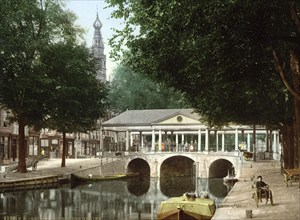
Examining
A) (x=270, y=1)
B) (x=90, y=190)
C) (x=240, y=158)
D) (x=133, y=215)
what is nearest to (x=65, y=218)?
(x=133, y=215)

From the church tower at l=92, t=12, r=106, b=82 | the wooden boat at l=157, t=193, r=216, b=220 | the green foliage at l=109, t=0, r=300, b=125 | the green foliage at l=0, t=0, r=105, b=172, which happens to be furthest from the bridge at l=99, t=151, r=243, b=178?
the church tower at l=92, t=12, r=106, b=82

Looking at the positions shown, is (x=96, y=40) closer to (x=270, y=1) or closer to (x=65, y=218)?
(x=65, y=218)

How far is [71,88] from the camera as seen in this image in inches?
1618

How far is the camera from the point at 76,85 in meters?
44.9

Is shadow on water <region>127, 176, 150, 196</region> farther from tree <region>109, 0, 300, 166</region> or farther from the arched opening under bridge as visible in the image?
tree <region>109, 0, 300, 166</region>

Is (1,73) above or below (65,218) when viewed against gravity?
above

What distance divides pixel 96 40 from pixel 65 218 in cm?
9556

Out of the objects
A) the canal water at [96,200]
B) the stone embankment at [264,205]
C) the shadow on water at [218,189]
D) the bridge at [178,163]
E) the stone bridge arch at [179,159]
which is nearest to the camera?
the stone embankment at [264,205]

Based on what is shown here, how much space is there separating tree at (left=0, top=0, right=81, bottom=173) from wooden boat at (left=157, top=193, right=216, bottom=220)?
64.1ft

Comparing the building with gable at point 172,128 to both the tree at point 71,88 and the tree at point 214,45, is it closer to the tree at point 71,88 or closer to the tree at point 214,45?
→ the tree at point 71,88

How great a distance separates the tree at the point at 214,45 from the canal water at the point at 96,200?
707 cm

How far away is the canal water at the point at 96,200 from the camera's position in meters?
28.0

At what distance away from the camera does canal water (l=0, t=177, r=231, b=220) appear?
28.0m

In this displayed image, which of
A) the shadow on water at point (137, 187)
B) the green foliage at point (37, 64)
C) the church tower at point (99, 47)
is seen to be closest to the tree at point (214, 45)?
the shadow on water at point (137, 187)
